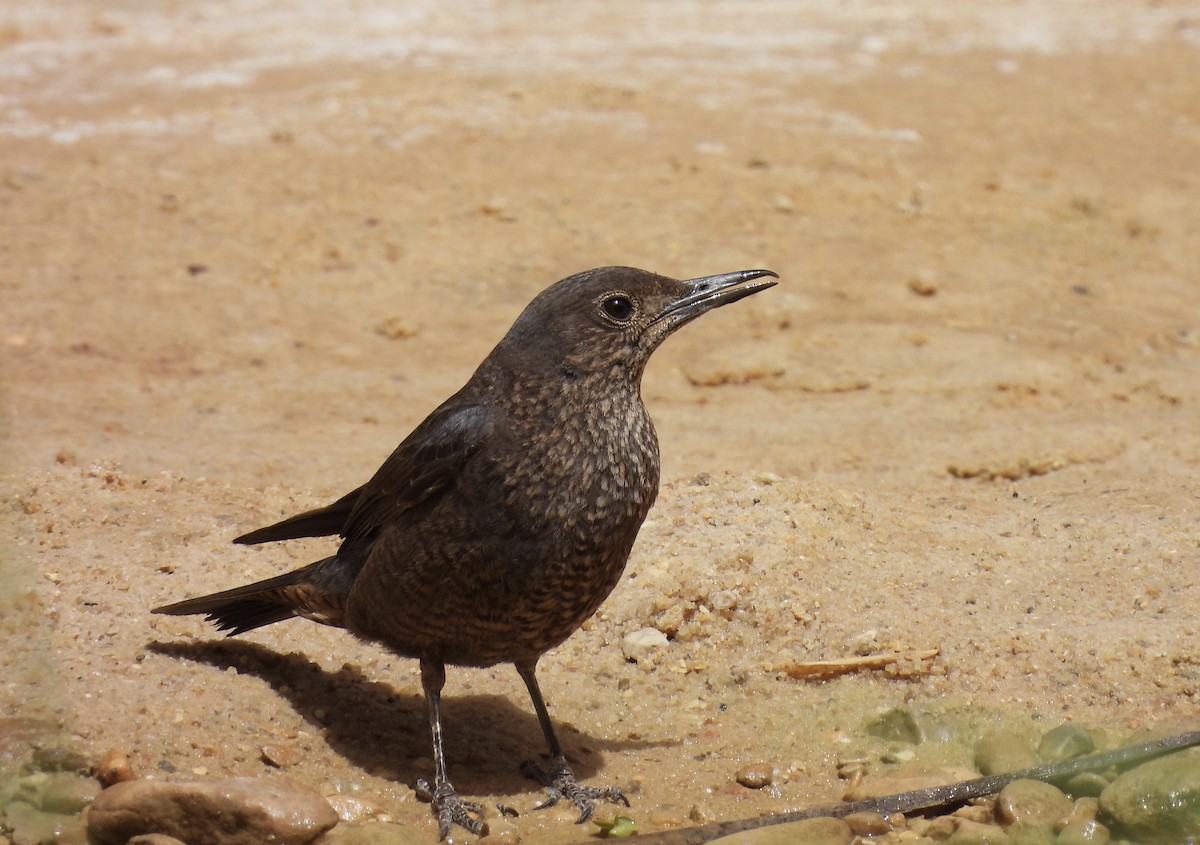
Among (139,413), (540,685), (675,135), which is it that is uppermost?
(675,135)

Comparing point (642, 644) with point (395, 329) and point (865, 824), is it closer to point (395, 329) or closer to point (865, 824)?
point (865, 824)

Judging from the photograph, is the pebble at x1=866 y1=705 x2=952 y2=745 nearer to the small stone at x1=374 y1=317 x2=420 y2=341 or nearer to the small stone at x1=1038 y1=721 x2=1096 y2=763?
the small stone at x1=1038 y1=721 x2=1096 y2=763

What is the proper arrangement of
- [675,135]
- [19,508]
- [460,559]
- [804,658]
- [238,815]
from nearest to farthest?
[238,815] < [460,559] < [804,658] < [19,508] < [675,135]

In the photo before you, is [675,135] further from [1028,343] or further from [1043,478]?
[1043,478]

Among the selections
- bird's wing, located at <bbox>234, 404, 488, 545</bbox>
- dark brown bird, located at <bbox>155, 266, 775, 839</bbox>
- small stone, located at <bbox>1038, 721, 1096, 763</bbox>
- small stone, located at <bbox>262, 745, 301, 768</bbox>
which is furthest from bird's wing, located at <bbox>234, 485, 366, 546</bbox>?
small stone, located at <bbox>1038, 721, 1096, 763</bbox>

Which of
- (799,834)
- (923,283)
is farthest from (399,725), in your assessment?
(923,283)

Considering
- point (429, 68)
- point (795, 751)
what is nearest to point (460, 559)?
point (795, 751)
